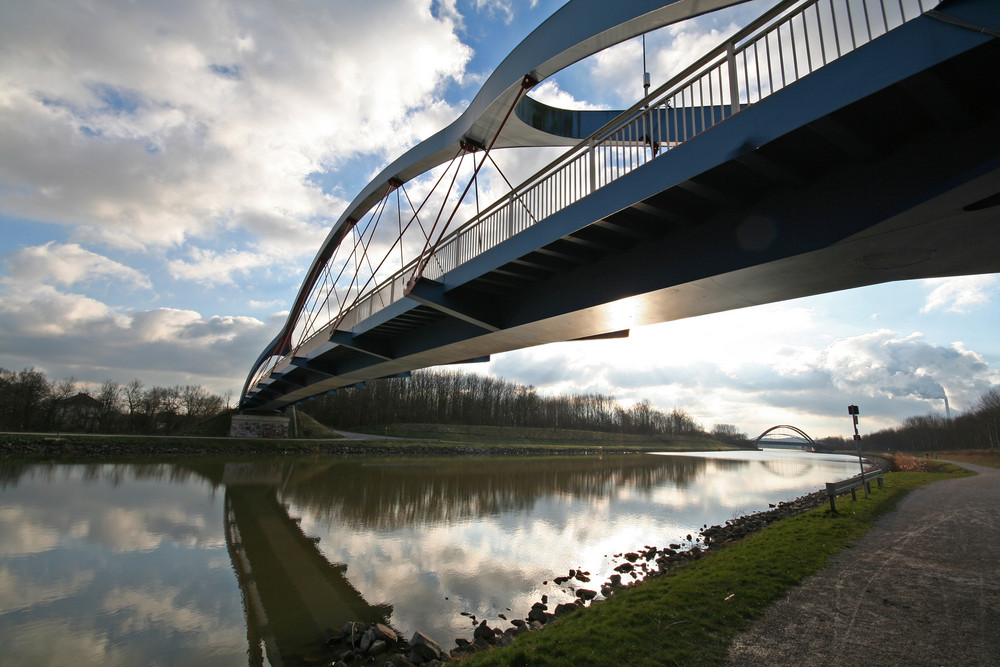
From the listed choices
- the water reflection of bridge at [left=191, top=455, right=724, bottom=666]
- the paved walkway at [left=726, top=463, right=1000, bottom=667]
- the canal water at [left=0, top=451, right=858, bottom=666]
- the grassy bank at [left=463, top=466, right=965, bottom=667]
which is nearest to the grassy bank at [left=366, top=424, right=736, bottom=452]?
the water reflection of bridge at [left=191, top=455, right=724, bottom=666]

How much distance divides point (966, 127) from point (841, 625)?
5.37 metres

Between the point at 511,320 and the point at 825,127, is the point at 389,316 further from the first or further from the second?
the point at 825,127

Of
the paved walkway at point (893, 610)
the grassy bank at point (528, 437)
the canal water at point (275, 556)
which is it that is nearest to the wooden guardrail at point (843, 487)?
the paved walkway at point (893, 610)

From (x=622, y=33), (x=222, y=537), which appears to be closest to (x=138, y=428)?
(x=222, y=537)

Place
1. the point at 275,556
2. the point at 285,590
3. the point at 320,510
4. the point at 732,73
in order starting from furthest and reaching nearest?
the point at 320,510 < the point at 275,556 < the point at 285,590 < the point at 732,73

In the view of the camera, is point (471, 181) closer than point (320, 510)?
Yes

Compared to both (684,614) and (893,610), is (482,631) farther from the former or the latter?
(893,610)

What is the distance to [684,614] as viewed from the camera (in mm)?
5852

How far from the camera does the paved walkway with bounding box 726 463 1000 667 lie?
15.5ft

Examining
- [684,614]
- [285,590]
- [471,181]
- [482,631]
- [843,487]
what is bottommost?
[285,590]

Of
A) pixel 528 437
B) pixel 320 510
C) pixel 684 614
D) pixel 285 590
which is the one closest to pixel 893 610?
pixel 684 614

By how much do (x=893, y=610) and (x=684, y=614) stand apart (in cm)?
261

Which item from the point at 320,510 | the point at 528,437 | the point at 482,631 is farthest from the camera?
the point at 528,437

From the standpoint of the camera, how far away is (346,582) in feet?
30.2
